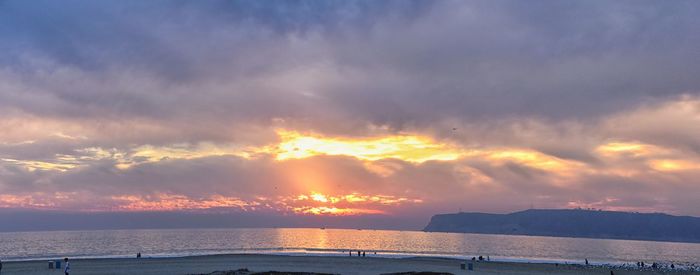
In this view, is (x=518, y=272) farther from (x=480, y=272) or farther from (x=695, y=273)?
→ (x=695, y=273)

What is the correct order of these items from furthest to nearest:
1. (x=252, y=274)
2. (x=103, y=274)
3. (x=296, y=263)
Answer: (x=296, y=263) < (x=103, y=274) < (x=252, y=274)

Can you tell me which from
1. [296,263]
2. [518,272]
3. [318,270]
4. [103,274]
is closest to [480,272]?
[518,272]

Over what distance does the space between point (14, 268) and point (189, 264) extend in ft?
78.3

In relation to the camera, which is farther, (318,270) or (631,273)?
(631,273)

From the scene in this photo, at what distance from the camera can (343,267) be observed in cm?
7100

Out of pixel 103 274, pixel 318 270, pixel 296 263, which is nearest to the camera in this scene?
pixel 103 274

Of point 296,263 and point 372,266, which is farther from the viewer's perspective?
point 296,263

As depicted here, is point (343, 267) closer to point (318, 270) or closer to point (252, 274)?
point (318, 270)

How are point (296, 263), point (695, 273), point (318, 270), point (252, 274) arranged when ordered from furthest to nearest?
point (695, 273) < point (296, 263) < point (318, 270) < point (252, 274)

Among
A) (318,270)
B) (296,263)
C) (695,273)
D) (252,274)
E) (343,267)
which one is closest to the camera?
(252,274)

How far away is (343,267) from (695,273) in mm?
60681

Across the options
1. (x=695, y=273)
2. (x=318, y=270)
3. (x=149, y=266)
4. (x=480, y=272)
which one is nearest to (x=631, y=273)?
(x=695, y=273)

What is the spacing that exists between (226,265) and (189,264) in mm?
5832

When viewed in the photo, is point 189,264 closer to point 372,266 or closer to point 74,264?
point 74,264
